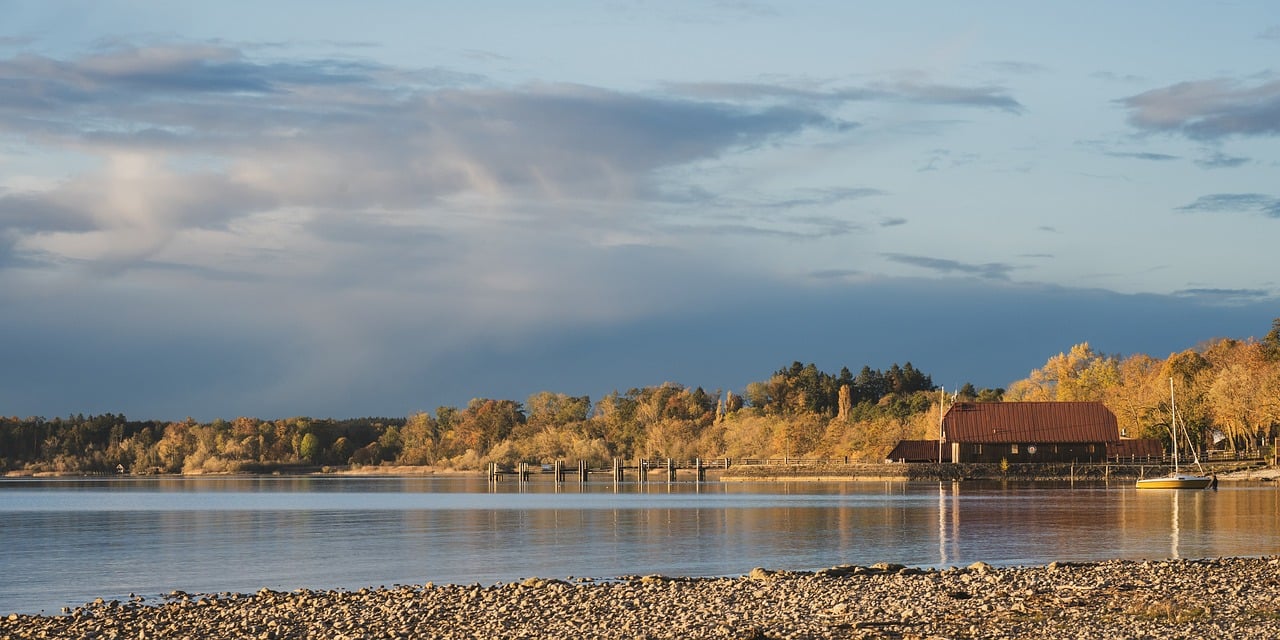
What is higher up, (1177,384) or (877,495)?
(1177,384)

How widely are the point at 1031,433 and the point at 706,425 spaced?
54.5 m

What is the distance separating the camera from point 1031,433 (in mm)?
95125

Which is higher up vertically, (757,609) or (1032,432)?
(757,609)

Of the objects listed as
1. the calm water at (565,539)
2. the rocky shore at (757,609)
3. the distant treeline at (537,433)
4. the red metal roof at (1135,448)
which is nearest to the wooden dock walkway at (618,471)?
the distant treeline at (537,433)

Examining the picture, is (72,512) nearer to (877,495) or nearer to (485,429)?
(877,495)

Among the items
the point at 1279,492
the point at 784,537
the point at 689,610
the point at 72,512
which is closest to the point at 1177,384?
the point at 1279,492

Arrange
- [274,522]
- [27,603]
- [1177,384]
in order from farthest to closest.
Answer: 1. [1177,384]
2. [274,522]
3. [27,603]

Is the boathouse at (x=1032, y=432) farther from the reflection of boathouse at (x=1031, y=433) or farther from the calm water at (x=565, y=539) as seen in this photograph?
the calm water at (x=565, y=539)

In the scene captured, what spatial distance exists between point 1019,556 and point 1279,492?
40144 mm

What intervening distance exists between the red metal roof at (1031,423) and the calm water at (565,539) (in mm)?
28485

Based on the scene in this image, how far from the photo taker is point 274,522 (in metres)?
50.7

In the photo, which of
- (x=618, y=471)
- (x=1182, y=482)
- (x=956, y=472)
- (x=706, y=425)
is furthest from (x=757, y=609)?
(x=706, y=425)

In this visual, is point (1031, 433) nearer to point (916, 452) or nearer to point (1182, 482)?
point (916, 452)

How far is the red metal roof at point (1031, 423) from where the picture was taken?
94250mm
